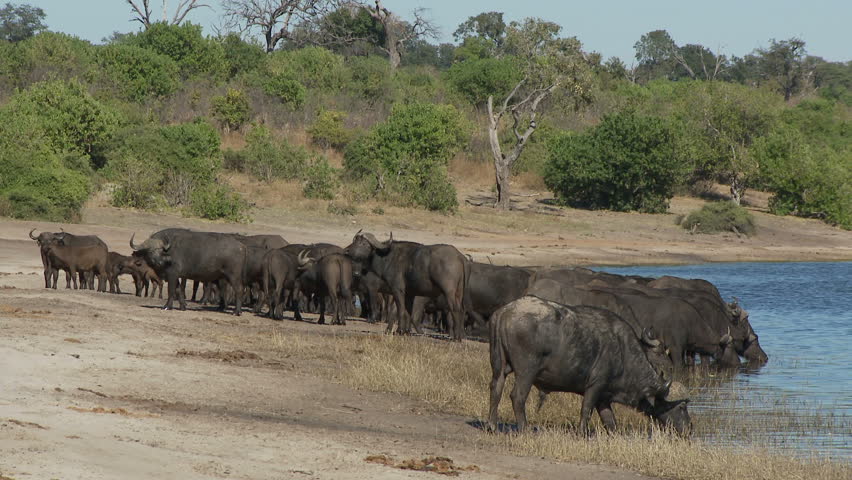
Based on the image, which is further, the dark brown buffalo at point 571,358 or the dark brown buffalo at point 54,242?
the dark brown buffalo at point 54,242

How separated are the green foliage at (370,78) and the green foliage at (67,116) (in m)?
23.0

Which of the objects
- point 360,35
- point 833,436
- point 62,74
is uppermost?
point 360,35

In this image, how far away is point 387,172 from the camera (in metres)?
42.8

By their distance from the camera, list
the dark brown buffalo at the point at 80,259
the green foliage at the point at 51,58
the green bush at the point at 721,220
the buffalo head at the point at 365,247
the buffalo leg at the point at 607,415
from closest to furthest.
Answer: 1. the buffalo leg at the point at 607,415
2. the buffalo head at the point at 365,247
3. the dark brown buffalo at the point at 80,259
4. the green bush at the point at 721,220
5. the green foliage at the point at 51,58

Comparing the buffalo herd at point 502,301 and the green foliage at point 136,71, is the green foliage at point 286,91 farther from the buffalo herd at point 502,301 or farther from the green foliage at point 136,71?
the buffalo herd at point 502,301

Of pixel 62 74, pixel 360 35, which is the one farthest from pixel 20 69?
pixel 360 35

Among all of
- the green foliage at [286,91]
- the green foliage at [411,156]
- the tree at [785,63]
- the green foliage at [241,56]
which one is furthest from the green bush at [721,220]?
the tree at [785,63]

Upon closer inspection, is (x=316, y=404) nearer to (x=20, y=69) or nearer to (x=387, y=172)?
(x=387, y=172)

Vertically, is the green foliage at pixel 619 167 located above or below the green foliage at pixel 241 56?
below

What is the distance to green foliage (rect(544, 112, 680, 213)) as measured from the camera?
46.0 metres

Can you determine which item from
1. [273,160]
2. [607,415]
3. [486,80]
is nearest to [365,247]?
[607,415]

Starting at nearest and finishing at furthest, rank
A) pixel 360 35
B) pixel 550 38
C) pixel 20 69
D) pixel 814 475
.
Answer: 1. pixel 814 475
2. pixel 550 38
3. pixel 20 69
4. pixel 360 35

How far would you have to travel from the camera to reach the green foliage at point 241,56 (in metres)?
66.0

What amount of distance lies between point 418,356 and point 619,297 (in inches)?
109
